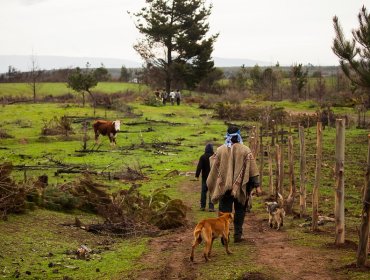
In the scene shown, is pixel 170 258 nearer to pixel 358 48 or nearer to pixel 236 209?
pixel 236 209

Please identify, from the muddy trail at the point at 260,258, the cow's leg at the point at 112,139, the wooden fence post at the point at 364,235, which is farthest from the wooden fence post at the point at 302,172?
the cow's leg at the point at 112,139

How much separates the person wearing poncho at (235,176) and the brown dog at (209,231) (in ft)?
2.16

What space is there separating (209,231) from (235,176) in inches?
54.6

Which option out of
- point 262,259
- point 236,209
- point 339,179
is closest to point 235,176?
point 236,209

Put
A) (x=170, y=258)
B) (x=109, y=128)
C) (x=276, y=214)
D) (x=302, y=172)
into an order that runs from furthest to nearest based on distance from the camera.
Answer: (x=109, y=128) < (x=302, y=172) < (x=276, y=214) < (x=170, y=258)

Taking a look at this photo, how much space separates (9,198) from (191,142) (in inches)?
720

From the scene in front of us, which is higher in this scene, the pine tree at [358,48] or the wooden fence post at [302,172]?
the pine tree at [358,48]

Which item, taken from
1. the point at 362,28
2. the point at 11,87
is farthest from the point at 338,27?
the point at 11,87

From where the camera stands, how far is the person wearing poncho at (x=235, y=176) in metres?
9.23

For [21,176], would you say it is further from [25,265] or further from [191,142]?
[191,142]

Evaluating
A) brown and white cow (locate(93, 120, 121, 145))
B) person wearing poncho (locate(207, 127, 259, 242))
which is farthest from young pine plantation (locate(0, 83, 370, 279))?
brown and white cow (locate(93, 120, 121, 145))

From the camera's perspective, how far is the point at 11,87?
6738 centimetres

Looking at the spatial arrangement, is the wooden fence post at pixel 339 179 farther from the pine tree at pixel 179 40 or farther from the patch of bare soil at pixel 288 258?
the pine tree at pixel 179 40

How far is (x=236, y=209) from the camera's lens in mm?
9406
